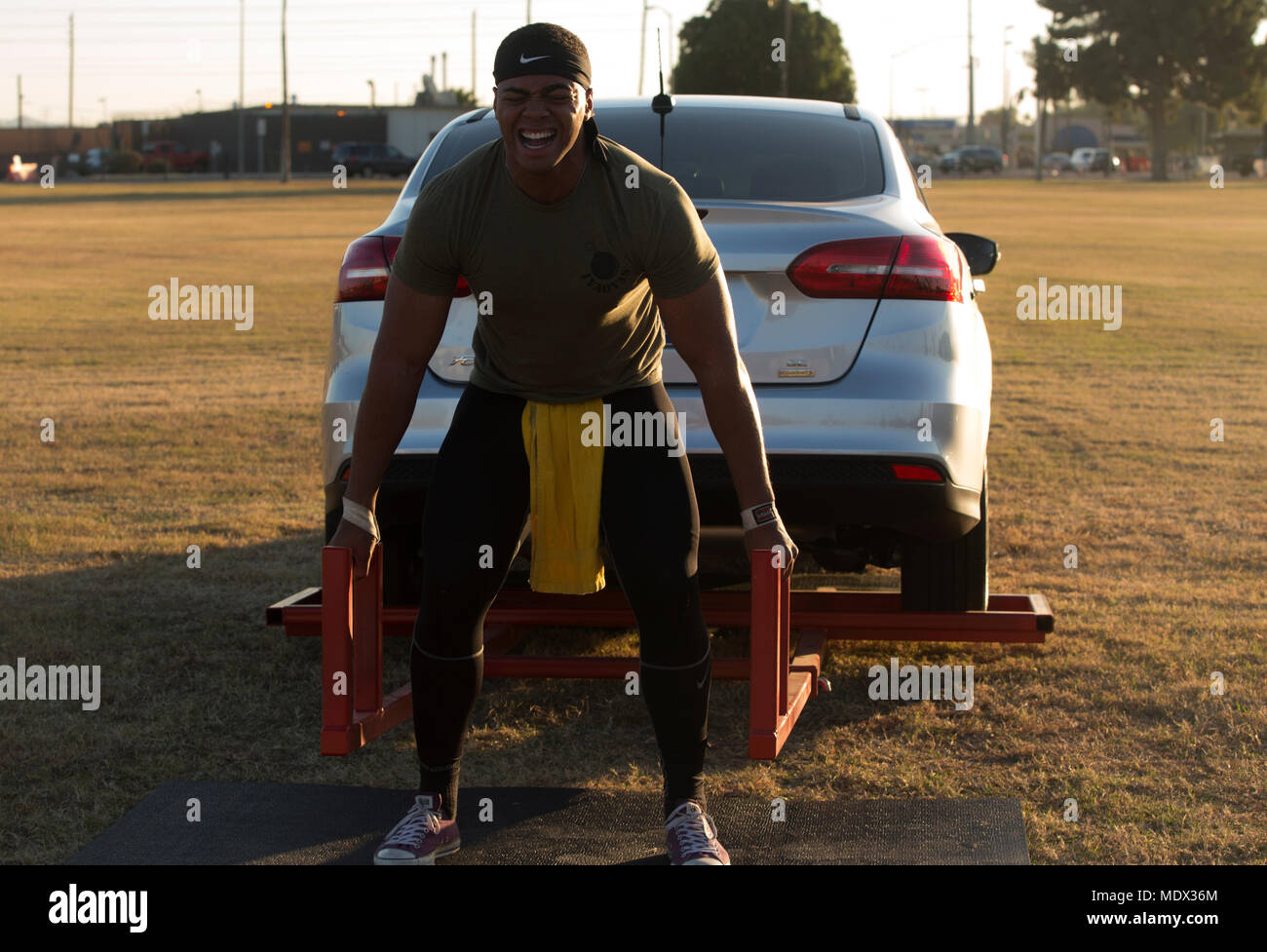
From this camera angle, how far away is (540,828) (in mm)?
3902

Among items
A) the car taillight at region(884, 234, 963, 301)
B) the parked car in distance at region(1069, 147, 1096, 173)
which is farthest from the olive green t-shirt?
the parked car in distance at region(1069, 147, 1096, 173)

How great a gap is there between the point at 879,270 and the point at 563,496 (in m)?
1.46

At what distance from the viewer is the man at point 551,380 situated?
3.33 meters

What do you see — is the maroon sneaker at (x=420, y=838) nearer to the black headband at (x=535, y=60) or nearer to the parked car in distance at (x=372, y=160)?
the black headband at (x=535, y=60)

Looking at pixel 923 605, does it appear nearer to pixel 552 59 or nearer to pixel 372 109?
pixel 552 59

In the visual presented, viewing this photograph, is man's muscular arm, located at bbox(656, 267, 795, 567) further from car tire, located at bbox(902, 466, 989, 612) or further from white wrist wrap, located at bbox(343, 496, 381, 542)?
car tire, located at bbox(902, 466, 989, 612)

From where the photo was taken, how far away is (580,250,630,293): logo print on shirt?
11.0ft

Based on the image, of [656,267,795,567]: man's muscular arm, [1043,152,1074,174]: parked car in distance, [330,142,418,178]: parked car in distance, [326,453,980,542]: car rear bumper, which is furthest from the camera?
[1043,152,1074,174]: parked car in distance

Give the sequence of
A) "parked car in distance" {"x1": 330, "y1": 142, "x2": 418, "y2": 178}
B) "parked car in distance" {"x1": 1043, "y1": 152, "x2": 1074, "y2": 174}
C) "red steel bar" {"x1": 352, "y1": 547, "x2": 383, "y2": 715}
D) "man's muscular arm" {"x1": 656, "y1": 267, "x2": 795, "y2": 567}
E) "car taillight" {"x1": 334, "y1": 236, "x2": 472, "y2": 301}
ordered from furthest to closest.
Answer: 1. "parked car in distance" {"x1": 1043, "y1": 152, "x2": 1074, "y2": 174}
2. "parked car in distance" {"x1": 330, "y1": 142, "x2": 418, "y2": 178}
3. "car taillight" {"x1": 334, "y1": 236, "x2": 472, "y2": 301}
4. "red steel bar" {"x1": 352, "y1": 547, "x2": 383, "y2": 715}
5. "man's muscular arm" {"x1": 656, "y1": 267, "x2": 795, "y2": 567}

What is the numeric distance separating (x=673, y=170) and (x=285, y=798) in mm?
2240

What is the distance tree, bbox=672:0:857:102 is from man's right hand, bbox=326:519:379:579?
61669 millimetres

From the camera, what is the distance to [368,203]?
148 ft

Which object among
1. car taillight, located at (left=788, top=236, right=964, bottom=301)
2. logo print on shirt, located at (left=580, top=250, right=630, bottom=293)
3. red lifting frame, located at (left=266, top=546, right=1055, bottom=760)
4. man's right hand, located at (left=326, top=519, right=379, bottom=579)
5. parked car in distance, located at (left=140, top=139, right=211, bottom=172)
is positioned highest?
parked car in distance, located at (left=140, top=139, right=211, bottom=172)
